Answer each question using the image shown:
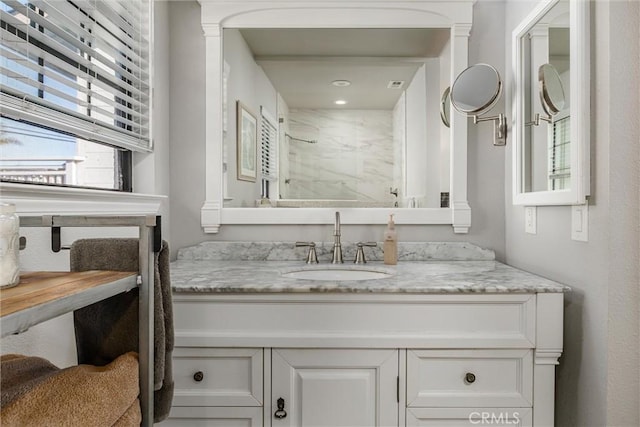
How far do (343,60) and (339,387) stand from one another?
1.33m

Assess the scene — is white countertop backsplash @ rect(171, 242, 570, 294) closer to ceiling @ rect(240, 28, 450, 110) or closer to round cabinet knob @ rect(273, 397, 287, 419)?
round cabinet knob @ rect(273, 397, 287, 419)

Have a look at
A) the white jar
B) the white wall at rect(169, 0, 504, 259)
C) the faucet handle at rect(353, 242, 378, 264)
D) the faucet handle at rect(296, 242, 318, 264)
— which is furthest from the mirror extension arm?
the white jar

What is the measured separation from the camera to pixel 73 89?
1227 millimetres

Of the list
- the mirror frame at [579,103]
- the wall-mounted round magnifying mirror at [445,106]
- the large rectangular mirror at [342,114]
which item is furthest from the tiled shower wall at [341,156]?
the mirror frame at [579,103]

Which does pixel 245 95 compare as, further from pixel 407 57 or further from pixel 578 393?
pixel 578 393

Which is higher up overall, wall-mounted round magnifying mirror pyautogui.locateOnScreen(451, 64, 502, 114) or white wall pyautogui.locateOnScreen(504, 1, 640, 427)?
wall-mounted round magnifying mirror pyautogui.locateOnScreen(451, 64, 502, 114)

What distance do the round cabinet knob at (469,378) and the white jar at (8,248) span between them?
1.18 metres

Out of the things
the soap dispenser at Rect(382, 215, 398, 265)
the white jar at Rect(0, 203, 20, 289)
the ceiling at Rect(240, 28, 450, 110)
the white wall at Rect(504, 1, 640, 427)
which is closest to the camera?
the white jar at Rect(0, 203, 20, 289)

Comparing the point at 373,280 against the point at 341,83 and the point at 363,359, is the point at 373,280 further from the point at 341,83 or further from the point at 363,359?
the point at 341,83

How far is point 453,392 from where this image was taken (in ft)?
4.25

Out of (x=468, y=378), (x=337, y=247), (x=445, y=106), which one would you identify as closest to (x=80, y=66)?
(x=337, y=247)

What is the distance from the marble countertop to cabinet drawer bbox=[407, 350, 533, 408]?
0.65ft

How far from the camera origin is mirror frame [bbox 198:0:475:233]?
5.95 feet

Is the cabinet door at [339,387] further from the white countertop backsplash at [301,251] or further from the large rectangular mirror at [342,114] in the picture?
the large rectangular mirror at [342,114]
